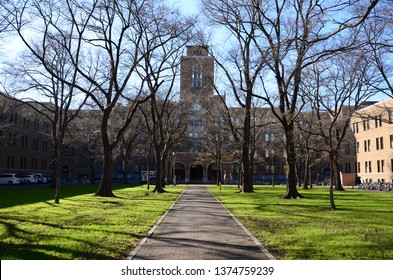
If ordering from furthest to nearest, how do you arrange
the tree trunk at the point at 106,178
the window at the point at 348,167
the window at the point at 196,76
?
1. the window at the point at 348,167
2. the window at the point at 196,76
3. the tree trunk at the point at 106,178

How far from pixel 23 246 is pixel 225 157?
51.0 m

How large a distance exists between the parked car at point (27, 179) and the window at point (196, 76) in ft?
102

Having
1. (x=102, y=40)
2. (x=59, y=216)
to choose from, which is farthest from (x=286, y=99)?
(x=59, y=216)

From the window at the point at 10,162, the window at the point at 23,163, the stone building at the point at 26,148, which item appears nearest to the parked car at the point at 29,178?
the stone building at the point at 26,148

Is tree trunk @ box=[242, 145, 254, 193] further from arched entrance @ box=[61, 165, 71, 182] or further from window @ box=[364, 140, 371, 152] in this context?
arched entrance @ box=[61, 165, 71, 182]

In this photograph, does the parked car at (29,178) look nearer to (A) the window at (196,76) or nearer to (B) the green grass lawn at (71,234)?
(A) the window at (196,76)

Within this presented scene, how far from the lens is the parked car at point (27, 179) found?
59209 mm

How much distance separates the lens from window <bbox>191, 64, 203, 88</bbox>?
1405 inches

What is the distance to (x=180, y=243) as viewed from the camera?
32.8 ft

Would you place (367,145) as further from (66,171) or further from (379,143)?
(66,171)

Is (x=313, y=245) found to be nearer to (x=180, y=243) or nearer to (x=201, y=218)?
(x=180, y=243)

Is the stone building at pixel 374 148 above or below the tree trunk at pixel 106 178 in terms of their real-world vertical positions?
above

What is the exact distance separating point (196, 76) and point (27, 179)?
3348cm

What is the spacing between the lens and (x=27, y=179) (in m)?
60.5
